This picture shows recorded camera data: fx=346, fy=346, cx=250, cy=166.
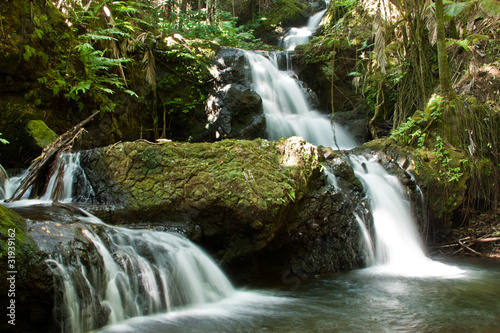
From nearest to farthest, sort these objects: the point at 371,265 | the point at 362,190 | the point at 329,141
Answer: the point at 371,265
the point at 362,190
the point at 329,141

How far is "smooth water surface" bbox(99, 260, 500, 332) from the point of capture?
3348mm

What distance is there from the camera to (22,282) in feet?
9.30

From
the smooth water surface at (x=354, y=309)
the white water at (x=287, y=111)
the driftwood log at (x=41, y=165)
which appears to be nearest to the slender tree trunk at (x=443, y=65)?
the white water at (x=287, y=111)

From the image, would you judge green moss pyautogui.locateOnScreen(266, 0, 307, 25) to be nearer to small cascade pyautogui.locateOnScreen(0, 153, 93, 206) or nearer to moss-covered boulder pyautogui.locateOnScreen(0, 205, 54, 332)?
small cascade pyautogui.locateOnScreen(0, 153, 93, 206)

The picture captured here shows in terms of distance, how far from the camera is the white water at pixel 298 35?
49.7 ft

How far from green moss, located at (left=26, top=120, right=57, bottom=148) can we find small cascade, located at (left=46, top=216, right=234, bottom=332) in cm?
283

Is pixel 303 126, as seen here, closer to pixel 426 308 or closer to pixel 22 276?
pixel 426 308

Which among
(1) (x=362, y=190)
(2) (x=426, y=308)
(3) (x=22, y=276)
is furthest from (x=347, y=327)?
(1) (x=362, y=190)

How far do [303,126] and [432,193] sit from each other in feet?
13.4

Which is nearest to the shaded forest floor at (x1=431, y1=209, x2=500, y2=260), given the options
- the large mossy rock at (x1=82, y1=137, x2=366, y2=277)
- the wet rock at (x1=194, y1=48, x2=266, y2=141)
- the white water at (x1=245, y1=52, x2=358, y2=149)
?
the large mossy rock at (x1=82, y1=137, x2=366, y2=277)

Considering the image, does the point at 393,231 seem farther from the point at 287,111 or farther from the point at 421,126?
the point at 287,111

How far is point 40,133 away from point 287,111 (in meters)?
6.59

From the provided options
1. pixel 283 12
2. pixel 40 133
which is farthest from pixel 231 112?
pixel 283 12

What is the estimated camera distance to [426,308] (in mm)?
3818
